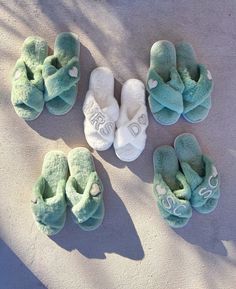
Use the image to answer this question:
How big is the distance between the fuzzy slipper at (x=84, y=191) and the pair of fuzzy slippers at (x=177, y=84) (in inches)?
9.5

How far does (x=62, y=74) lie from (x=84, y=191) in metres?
0.33

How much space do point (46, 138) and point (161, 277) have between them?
21.2 inches

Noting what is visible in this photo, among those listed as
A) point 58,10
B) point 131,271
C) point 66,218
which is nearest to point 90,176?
point 66,218

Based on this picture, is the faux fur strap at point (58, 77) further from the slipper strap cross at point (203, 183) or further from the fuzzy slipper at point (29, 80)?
the slipper strap cross at point (203, 183)

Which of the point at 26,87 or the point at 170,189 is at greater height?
the point at 26,87

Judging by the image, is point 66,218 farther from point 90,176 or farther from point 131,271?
point 131,271

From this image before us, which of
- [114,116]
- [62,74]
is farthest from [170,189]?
[62,74]

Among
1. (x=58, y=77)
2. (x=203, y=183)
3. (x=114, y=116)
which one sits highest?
(x=58, y=77)

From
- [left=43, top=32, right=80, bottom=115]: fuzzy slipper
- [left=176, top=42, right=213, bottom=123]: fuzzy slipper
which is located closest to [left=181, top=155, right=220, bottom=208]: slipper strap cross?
[left=176, top=42, right=213, bottom=123]: fuzzy slipper

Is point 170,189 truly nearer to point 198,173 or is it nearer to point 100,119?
point 198,173

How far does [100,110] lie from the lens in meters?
0.99

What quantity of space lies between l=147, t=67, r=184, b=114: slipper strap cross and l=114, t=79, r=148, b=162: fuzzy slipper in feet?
0.15

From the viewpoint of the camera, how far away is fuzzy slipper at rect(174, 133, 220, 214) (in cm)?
100

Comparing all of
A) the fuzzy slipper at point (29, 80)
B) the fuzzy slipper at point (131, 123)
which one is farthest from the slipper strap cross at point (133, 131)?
the fuzzy slipper at point (29, 80)
